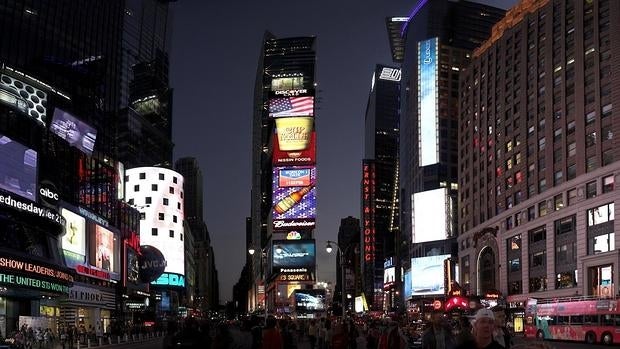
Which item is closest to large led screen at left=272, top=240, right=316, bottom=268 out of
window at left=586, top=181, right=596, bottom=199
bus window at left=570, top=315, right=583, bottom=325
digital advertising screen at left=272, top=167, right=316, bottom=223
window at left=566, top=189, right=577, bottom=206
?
digital advertising screen at left=272, top=167, right=316, bottom=223

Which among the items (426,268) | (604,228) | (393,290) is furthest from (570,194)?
(393,290)

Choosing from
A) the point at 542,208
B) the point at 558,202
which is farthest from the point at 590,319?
the point at 542,208

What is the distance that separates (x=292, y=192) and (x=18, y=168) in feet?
308

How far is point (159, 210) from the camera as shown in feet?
397

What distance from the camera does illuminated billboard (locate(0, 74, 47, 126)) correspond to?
6278 centimetres

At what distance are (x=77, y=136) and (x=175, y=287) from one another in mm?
53616

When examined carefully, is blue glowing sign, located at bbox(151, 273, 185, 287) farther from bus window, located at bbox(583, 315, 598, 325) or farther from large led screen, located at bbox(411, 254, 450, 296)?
bus window, located at bbox(583, 315, 598, 325)

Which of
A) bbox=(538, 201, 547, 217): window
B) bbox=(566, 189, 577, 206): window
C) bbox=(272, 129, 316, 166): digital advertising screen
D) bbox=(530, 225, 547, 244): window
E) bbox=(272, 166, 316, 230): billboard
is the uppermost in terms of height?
bbox=(272, 129, 316, 166): digital advertising screen

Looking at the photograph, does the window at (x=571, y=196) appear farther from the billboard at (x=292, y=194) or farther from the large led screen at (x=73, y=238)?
the billboard at (x=292, y=194)

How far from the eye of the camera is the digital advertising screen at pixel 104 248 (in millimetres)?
74125

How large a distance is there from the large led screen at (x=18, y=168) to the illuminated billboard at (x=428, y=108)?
341 ft

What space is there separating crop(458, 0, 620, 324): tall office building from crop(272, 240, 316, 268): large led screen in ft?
92.6

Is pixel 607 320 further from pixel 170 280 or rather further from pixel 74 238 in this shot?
pixel 170 280

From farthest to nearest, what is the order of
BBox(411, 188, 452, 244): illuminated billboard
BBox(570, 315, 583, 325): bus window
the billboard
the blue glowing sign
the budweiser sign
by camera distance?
the budweiser sign
the billboard
BBox(411, 188, 452, 244): illuminated billboard
the blue glowing sign
BBox(570, 315, 583, 325): bus window
